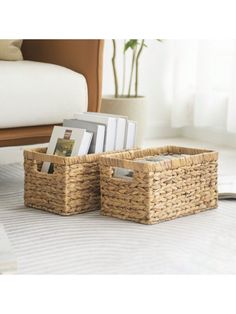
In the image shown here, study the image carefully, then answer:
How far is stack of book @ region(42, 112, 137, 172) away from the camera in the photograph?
6.70ft

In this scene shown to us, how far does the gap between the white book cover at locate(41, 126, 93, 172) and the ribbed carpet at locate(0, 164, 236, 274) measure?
0.73 ft

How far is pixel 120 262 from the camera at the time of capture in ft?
4.79

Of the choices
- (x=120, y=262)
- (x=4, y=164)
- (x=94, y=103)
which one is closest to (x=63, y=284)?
(x=120, y=262)

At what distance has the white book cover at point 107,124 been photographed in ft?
6.87

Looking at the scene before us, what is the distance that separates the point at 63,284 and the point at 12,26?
0.54 meters

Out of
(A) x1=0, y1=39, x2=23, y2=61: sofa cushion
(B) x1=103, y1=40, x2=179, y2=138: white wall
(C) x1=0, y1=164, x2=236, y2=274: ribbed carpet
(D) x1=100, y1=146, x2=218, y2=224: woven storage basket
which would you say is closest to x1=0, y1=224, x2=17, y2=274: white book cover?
(C) x1=0, y1=164, x2=236, y2=274: ribbed carpet

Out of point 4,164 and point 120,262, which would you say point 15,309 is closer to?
point 120,262

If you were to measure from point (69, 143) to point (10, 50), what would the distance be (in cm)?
68

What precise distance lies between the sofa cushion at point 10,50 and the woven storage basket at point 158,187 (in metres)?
0.80

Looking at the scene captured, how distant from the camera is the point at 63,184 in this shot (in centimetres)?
197

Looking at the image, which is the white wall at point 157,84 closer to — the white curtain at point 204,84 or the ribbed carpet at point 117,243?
the white curtain at point 204,84

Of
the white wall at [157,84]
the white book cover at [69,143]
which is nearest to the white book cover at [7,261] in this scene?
the white book cover at [69,143]

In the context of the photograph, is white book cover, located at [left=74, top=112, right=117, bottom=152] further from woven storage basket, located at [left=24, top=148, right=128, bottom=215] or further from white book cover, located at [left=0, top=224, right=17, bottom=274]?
Answer: white book cover, located at [left=0, top=224, right=17, bottom=274]

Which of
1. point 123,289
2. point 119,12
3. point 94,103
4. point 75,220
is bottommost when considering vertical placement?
point 75,220
